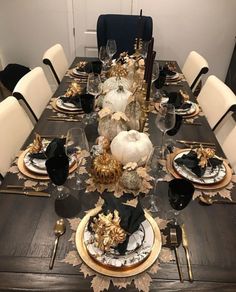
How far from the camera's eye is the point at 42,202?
902 mm

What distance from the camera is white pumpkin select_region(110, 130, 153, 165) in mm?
970

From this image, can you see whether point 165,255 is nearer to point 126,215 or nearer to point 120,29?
point 126,215

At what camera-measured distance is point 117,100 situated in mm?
1232

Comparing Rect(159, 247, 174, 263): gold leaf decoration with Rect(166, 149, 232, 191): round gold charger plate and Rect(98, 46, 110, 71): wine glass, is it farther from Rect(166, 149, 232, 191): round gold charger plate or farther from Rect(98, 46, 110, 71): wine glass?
Rect(98, 46, 110, 71): wine glass

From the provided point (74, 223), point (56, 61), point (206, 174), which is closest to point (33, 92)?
point (56, 61)

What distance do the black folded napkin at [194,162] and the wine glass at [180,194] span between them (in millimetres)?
196

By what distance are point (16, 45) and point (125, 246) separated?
3.04 m

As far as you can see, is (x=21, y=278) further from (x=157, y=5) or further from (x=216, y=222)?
(x=157, y=5)

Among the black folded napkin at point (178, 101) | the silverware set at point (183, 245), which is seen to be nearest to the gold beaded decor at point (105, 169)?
the silverware set at point (183, 245)

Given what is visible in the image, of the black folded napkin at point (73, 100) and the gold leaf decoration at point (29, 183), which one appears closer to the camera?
the gold leaf decoration at point (29, 183)

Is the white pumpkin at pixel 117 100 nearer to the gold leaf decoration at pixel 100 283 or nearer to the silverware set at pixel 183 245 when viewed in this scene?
the silverware set at pixel 183 245

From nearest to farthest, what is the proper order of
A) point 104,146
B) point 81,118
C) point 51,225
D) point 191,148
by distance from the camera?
point 51,225
point 104,146
point 191,148
point 81,118

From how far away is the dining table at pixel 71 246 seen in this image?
2.24 ft

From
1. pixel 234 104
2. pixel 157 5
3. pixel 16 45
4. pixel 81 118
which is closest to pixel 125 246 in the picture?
pixel 81 118
